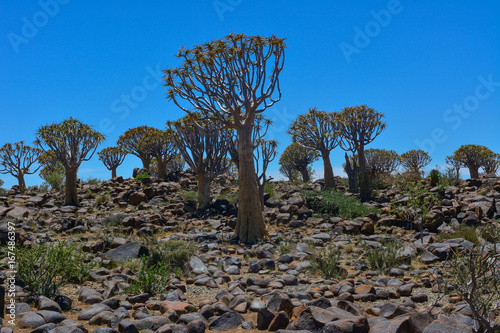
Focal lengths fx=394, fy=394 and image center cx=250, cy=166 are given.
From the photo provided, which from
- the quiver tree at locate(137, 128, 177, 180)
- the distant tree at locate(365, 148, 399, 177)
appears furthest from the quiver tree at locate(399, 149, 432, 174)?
the quiver tree at locate(137, 128, 177, 180)

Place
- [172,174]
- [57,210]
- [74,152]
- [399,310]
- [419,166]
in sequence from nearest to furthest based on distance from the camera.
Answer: [399,310]
[57,210]
[74,152]
[172,174]
[419,166]

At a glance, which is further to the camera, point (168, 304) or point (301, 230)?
point (301, 230)

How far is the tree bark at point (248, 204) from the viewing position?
11.9 metres

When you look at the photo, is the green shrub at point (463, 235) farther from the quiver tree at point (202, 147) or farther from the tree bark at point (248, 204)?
the quiver tree at point (202, 147)

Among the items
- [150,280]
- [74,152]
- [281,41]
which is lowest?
[150,280]

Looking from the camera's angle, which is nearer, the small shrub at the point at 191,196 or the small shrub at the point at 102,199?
the small shrub at the point at 102,199

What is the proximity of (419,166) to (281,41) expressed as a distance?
32.3 m

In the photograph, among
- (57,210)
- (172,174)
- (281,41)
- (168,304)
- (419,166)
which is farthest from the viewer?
(419,166)

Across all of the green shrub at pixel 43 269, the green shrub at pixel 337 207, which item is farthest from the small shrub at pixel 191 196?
the green shrub at pixel 43 269

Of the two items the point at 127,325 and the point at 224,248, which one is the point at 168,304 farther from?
the point at 224,248

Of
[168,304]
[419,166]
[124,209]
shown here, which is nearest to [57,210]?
[124,209]

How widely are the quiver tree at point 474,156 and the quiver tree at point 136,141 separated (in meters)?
27.4

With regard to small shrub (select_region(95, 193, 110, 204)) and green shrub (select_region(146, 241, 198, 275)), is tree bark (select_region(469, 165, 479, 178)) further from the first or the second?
green shrub (select_region(146, 241, 198, 275))

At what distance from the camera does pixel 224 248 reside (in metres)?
10.2
